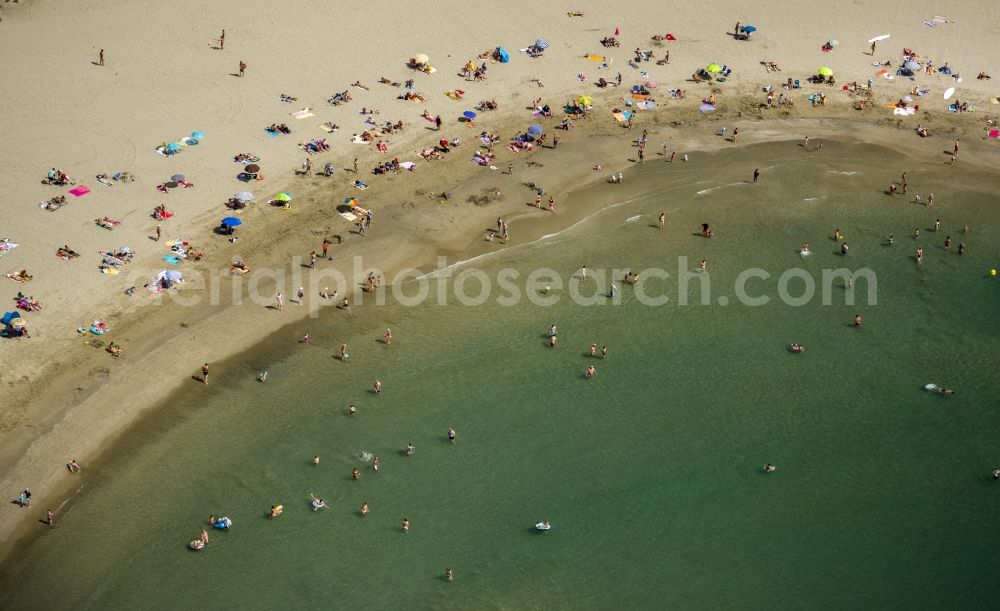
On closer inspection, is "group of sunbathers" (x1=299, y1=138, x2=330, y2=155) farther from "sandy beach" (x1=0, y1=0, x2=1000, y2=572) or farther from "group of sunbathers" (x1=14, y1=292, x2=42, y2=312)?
"group of sunbathers" (x1=14, y1=292, x2=42, y2=312)

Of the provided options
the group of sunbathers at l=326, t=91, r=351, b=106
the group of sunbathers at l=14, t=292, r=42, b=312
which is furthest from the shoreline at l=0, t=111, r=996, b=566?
the group of sunbathers at l=326, t=91, r=351, b=106

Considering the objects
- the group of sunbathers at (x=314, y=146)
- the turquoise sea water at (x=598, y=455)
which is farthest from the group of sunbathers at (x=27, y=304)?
the group of sunbathers at (x=314, y=146)

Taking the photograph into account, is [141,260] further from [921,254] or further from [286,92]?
[921,254]

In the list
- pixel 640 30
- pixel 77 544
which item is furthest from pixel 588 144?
pixel 77 544

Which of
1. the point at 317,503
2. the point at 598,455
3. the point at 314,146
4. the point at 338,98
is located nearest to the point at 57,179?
the point at 314,146

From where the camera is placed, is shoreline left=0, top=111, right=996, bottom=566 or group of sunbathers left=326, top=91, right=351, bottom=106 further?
group of sunbathers left=326, top=91, right=351, bottom=106

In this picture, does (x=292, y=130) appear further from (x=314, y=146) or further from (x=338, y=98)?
(x=338, y=98)

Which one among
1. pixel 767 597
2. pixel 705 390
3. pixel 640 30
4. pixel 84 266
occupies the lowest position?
pixel 767 597
